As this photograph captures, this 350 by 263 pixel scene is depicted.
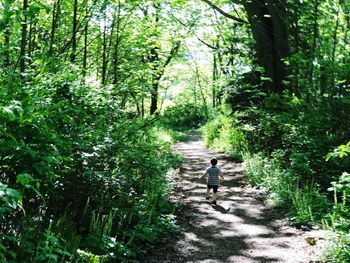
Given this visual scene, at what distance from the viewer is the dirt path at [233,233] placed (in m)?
6.19

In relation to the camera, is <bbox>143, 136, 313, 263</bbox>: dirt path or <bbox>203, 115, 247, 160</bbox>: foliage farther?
<bbox>203, 115, 247, 160</bbox>: foliage

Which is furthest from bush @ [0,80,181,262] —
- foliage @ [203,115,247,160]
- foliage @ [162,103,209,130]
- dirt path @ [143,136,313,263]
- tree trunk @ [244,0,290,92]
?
foliage @ [162,103,209,130]

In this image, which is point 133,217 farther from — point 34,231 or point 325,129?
point 325,129

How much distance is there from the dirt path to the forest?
315 millimetres

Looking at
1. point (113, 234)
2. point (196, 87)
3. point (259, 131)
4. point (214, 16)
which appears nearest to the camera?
point (113, 234)

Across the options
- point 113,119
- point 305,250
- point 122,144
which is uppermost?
point 113,119

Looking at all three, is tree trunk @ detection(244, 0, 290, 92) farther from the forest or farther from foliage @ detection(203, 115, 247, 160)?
foliage @ detection(203, 115, 247, 160)

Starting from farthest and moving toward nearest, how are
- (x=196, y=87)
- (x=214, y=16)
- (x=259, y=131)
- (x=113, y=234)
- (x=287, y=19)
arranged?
(x=196, y=87)
(x=214, y=16)
(x=259, y=131)
(x=287, y=19)
(x=113, y=234)

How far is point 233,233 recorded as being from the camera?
750 cm

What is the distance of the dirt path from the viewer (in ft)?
20.3

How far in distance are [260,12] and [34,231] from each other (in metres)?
12.5

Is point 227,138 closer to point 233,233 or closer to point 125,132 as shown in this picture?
point 233,233

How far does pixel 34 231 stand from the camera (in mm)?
4316

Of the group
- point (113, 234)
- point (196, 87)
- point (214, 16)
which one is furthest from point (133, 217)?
point (196, 87)
